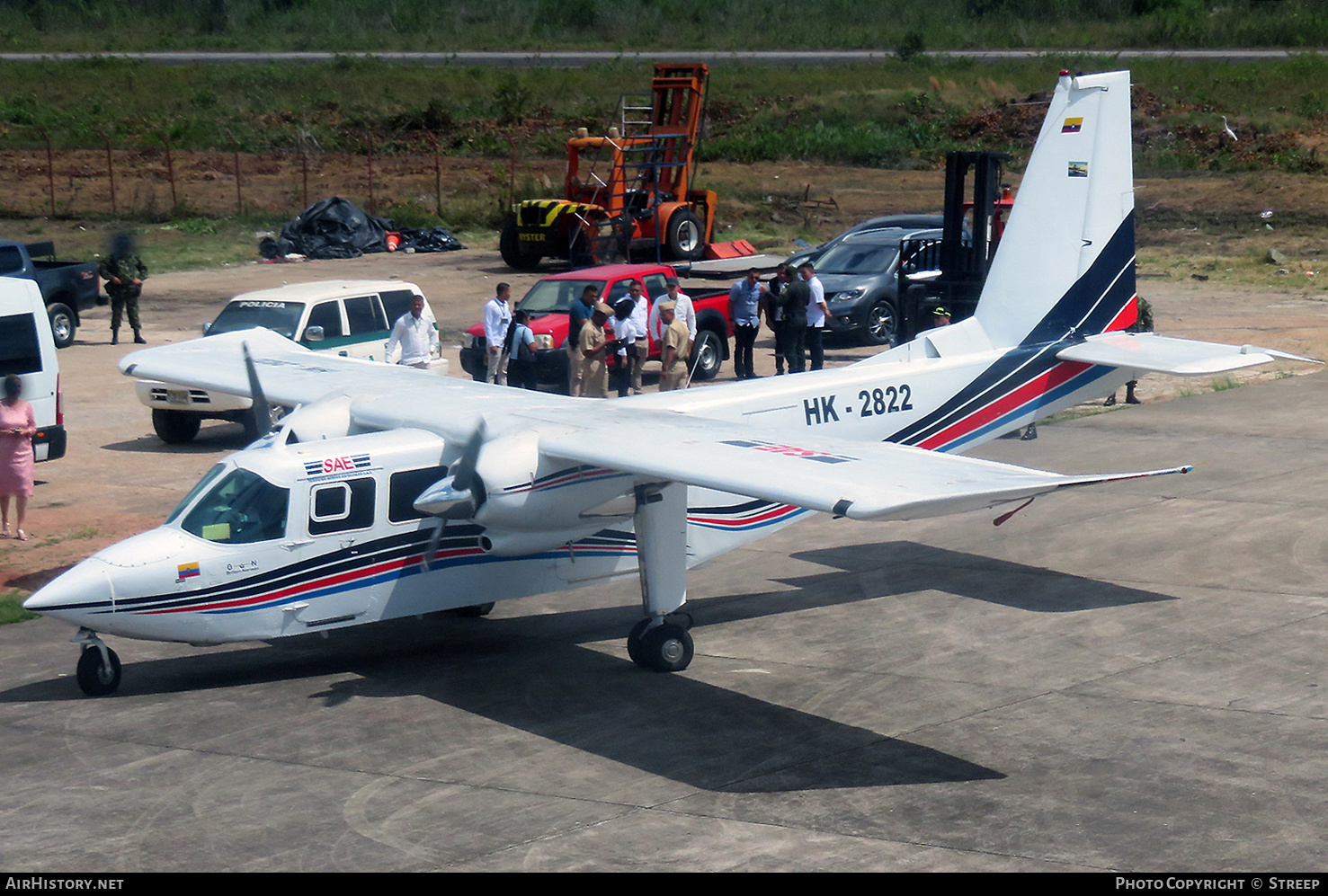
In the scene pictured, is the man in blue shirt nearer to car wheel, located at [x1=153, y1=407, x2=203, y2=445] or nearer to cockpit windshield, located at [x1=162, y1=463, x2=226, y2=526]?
car wheel, located at [x1=153, y1=407, x2=203, y2=445]

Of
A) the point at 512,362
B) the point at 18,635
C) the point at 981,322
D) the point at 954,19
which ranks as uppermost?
the point at 954,19

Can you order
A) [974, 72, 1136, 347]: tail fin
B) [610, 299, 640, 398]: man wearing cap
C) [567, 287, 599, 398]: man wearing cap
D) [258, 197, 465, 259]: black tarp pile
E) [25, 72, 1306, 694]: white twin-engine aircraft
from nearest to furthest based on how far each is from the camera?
[25, 72, 1306, 694]: white twin-engine aircraft
[974, 72, 1136, 347]: tail fin
[567, 287, 599, 398]: man wearing cap
[610, 299, 640, 398]: man wearing cap
[258, 197, 465, 259]: black tarp pile

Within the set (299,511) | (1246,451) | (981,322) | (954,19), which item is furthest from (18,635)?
(954,19)

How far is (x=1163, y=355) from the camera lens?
48.8ft

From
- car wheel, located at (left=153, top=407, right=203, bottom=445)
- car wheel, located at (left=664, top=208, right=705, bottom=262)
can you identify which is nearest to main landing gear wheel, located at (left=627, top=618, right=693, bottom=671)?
car wheel, located at (left=153, top=407, right=203, bottom=445)

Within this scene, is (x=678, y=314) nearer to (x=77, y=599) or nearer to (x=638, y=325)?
(x=638, y=325)

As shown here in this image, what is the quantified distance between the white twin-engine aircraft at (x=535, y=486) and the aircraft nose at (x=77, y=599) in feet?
0.05

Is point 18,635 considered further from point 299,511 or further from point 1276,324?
point 1276,324

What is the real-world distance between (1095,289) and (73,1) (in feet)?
319

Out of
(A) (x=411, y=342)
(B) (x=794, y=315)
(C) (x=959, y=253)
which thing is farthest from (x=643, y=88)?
(A) (x=411, y=342)

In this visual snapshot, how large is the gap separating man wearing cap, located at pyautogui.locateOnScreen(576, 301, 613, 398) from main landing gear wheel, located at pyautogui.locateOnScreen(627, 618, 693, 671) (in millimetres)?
8542

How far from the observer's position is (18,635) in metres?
13.6

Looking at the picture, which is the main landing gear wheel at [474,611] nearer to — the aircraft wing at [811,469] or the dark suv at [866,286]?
the aircraft wing at [811,469]

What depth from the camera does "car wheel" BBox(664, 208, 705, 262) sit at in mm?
35875
